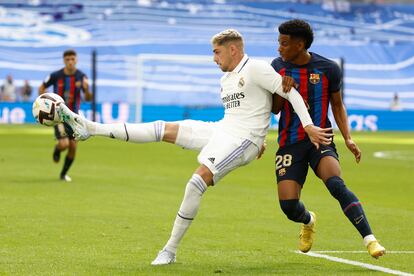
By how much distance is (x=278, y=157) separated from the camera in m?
9.30

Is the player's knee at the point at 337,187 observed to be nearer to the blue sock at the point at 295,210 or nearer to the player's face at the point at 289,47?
the blue sock at the point at 295,210

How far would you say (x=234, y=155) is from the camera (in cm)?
902

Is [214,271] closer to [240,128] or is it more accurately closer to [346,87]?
[240,128]

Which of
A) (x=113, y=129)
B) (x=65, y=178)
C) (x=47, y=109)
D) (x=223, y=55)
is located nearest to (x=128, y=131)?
(x=113, y=129)

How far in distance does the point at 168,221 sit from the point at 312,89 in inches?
158

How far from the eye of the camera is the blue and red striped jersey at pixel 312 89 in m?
9.16

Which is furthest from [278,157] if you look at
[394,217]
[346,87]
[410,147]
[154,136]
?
[346,87]

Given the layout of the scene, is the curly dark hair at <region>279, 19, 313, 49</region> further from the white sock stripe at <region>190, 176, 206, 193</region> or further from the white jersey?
the white sock stripe at <region>190, 176, 206, 193</region>

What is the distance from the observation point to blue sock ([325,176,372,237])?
8789 mm

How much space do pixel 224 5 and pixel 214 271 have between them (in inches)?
2127

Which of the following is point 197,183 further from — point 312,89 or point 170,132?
point 312,89

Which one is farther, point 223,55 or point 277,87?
point 223,55

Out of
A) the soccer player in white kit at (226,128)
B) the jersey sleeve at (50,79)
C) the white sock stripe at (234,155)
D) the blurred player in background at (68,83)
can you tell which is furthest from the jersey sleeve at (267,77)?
the jersey sleeve at (50,79)

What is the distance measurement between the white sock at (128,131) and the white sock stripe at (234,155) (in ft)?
2.02
